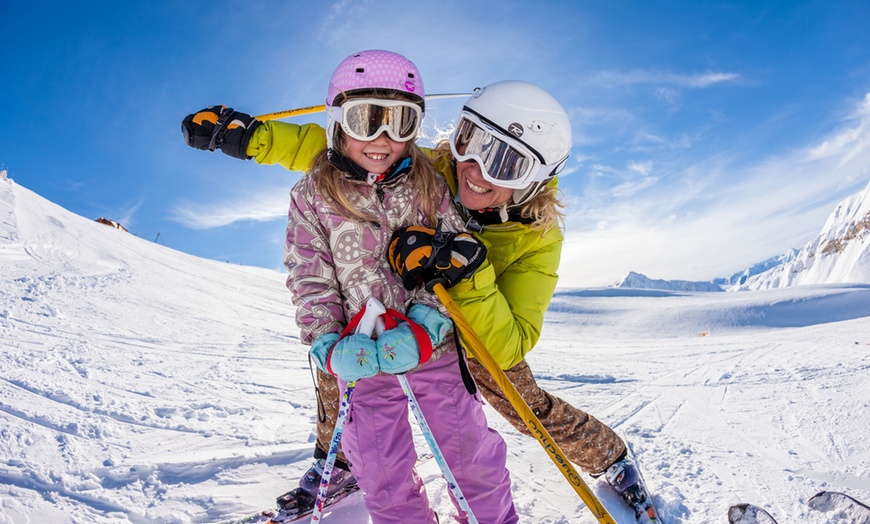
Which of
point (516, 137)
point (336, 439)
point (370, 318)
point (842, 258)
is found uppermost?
point (842, 258)

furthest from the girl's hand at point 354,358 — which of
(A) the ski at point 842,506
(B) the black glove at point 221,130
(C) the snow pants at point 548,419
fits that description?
→ (A) the ski at point 842,506

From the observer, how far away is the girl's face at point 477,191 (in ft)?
8.93

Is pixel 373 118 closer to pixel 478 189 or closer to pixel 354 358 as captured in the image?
pixel 478 189

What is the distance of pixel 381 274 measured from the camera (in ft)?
8.58

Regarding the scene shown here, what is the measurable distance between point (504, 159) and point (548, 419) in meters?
1.62

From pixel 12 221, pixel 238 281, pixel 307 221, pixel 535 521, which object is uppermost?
pixel 12 221

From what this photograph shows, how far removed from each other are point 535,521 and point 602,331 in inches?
540

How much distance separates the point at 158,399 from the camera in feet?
14.6

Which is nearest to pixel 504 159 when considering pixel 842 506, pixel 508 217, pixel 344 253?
pixel 508 217

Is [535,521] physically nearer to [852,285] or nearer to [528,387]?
[528,387]

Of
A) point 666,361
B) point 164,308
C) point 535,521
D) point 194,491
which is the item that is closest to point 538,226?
point 535,521

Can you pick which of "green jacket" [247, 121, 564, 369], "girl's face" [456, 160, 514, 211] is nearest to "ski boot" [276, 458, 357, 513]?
"green jacket" [247, 121, 564, 369]

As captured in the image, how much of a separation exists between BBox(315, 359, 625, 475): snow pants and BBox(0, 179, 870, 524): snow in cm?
22

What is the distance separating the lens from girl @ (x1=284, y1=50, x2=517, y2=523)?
8.12 feet
